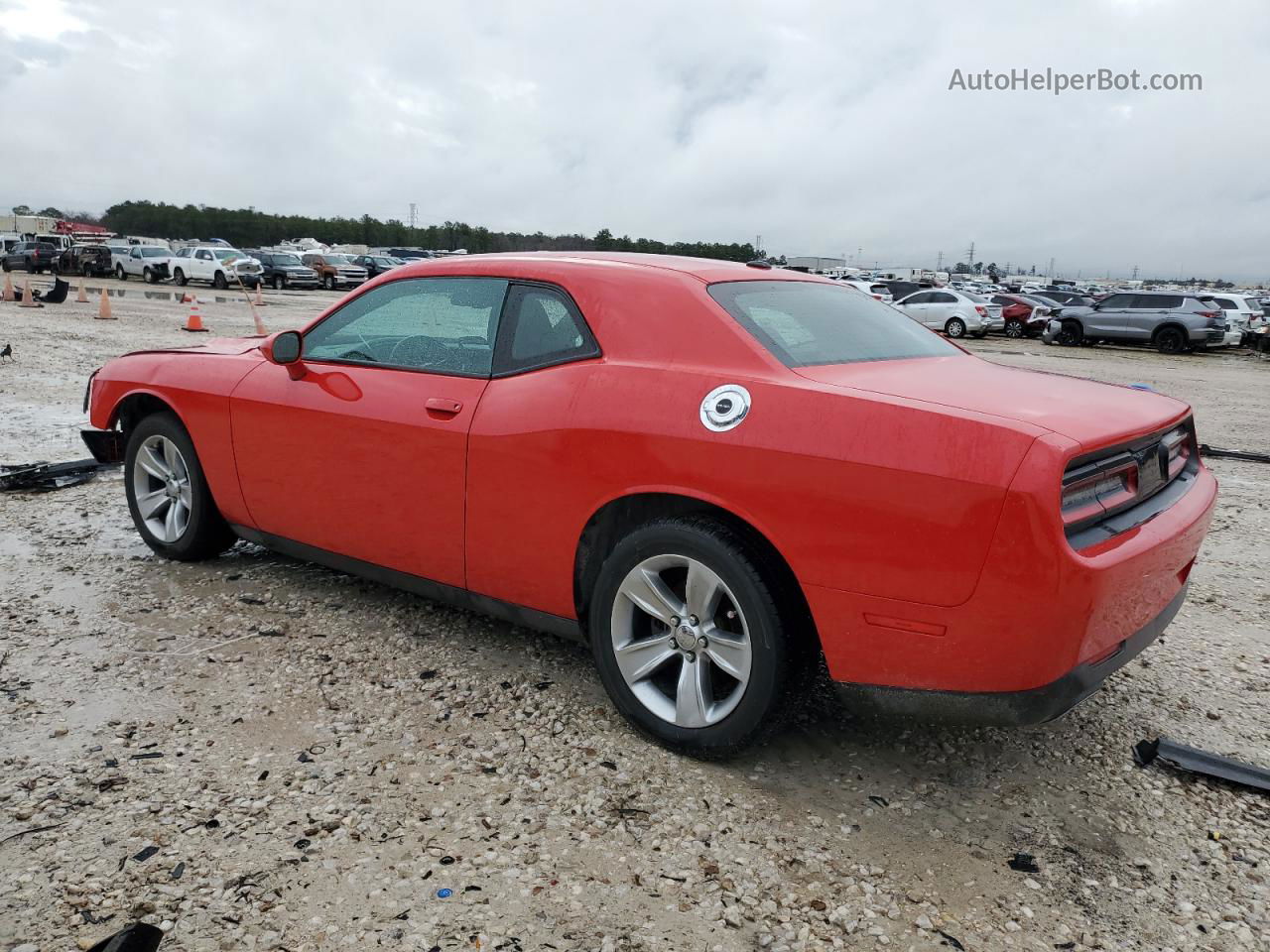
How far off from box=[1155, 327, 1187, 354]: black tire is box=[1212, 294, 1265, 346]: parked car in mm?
1209

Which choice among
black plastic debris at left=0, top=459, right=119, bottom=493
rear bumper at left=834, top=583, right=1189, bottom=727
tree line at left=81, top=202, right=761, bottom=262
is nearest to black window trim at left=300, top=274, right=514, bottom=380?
rear bumper at left=834, top=583, right=1189, bottom=727

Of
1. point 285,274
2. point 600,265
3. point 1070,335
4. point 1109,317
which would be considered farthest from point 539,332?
point 285,274

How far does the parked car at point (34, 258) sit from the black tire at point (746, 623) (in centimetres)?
4781

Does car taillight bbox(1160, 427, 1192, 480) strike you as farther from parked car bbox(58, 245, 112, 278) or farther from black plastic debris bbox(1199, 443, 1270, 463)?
parked car bbox(58, 245, 112, 278)

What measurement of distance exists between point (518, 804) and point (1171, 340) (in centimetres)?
2735

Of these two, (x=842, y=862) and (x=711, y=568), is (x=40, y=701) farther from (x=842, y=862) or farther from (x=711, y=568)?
(x=842, y=862)

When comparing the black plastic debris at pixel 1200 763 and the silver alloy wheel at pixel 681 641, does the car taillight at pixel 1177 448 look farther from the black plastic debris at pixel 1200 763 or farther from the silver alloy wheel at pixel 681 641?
the silver alloy wheel at pixel 681 641

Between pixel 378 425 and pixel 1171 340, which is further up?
pixel 378 425

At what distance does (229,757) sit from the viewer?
3.03 metres

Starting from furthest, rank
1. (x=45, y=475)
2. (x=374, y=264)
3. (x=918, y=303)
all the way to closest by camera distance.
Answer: (x=374, y=264) < (x=918, y=303) < (x=45, y=475)

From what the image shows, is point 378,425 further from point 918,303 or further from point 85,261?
point 85,261

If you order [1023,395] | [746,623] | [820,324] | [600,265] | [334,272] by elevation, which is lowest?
[746,623]

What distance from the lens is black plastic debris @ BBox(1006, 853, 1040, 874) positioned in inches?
102

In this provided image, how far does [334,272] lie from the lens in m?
39.2
